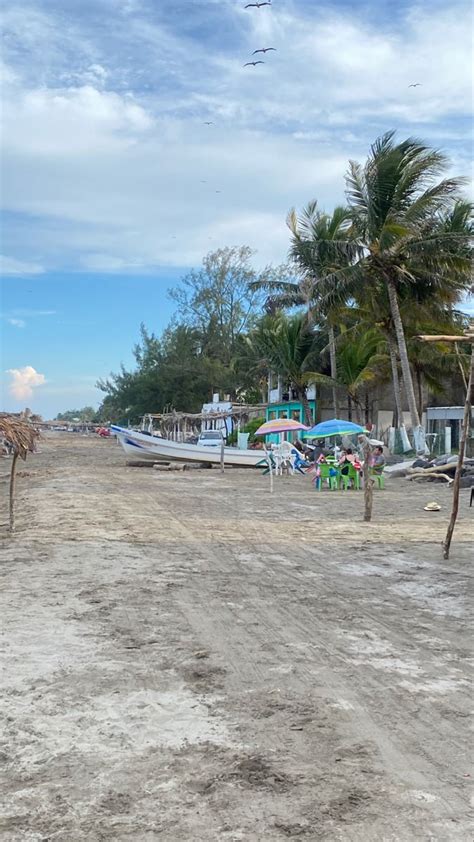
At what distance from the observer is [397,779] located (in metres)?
3.53

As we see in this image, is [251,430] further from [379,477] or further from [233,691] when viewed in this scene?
[233,691]

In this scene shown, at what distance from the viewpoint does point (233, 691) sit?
4.66 m

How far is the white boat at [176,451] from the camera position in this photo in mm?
27406

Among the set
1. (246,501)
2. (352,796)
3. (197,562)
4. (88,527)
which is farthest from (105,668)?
(246,501)

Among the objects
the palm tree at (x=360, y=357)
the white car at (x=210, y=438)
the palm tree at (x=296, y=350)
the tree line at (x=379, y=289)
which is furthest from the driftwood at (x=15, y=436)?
the palm tree at (x=296, y=350)

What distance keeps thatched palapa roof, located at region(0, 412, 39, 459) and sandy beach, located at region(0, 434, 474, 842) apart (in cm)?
161

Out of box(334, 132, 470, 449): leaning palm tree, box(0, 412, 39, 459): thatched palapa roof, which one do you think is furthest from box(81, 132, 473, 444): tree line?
box(0, 412, 39, 459): thatched palapa roof

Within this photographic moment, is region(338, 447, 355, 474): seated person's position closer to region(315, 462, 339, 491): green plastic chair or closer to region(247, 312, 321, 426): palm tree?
region(315, 462, 339, 491): green plastic chair

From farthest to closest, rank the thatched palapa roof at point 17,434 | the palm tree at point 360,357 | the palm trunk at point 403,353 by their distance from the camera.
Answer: the palm tree at point 360,357, the palm trunk at point 403,353, the thatched palapa roof at point 17,434

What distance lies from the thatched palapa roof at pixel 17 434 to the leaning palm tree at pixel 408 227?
55.8 ft

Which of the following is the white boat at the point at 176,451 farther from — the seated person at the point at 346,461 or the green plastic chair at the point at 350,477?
the green plastic chair at the point at 350,477

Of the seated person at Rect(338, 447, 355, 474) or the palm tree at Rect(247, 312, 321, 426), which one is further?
the palm tree at Rect(247, 312, 321, 426)

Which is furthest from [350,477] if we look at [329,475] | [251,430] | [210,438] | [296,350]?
[251,430]

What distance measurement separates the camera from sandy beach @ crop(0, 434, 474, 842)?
3266 millimetres
